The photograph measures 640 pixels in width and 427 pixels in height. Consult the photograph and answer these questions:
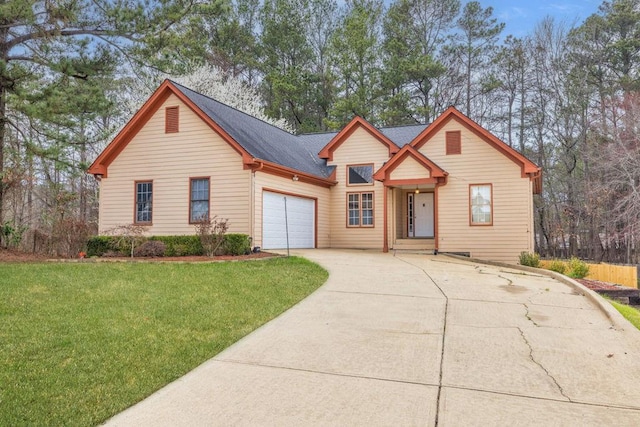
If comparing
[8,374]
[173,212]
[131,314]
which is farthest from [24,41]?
[8,374]

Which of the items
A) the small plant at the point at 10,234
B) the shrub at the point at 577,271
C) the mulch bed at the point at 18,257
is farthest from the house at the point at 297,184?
the mulch bed at the point at 18,257

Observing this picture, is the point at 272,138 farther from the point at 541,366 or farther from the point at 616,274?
the point at 541,366

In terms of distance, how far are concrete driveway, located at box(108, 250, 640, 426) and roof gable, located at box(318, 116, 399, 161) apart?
1114cm

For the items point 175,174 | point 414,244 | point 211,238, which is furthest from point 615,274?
point 175,174

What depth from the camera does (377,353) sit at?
4578mm

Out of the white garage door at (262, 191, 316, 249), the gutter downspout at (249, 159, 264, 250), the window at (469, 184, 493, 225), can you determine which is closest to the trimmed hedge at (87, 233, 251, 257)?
the gutter downspout at (249, 159, 264, 250)

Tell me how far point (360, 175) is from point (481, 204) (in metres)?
4.85

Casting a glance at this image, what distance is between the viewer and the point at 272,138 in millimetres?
17875

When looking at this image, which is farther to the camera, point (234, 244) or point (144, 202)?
point (144, 202)

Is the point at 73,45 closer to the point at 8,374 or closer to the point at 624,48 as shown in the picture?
the point at 8,374

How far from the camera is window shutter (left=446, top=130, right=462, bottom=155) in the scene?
1616cm

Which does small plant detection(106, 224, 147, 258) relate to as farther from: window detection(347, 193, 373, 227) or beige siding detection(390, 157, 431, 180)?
beige siding detection(390, 157, 431, 180)

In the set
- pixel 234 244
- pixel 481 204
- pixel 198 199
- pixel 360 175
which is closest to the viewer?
pixel 234 244

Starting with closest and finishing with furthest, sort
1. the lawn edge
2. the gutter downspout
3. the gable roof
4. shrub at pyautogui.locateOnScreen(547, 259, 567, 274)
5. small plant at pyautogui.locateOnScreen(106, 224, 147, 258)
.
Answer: the lawn edge → small plant at pyautogui.locateOnScreen(106, 224, 147, 258) → shrub at pyautogui.locateOnScreen(547, 259, 567, 274) → the gutter downspout → the gable roof
